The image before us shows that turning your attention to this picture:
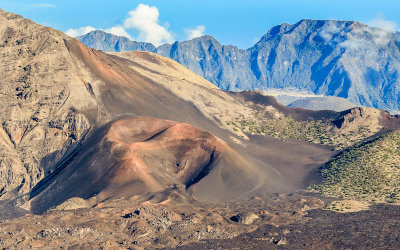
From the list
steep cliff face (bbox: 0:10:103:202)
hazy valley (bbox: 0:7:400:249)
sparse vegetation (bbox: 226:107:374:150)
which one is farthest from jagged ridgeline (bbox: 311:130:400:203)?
steep cliff face (bbox: 0:10:103:202)

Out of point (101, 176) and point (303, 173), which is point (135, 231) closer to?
point (101, 176)

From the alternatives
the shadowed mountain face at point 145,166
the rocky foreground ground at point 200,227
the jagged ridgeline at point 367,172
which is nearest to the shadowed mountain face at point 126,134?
the shadowed mountain face at point 145,166

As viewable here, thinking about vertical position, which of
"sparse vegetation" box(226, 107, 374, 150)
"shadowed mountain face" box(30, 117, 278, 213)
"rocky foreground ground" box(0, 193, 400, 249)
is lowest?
"rocky foreground ground" box(0, 193, 400, 249)

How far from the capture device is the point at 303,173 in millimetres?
92812

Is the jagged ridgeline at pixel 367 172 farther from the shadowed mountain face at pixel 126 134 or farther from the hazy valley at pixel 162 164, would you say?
the shadowed mountain face at pixel 126 134

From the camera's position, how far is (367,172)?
3482 inches

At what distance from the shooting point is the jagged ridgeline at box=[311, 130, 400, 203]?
81006 millimetres

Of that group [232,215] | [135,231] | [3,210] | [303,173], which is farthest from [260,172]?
[3,210]

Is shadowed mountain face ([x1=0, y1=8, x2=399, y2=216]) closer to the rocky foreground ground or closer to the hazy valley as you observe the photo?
the hazy valley

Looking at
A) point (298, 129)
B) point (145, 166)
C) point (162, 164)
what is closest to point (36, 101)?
point (145, 166)

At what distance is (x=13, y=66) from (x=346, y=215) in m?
74.9

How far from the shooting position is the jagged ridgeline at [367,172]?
8101cm

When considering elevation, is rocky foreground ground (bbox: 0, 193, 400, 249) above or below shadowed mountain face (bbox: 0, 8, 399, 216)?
below

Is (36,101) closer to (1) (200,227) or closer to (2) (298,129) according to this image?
(1) (200,227)
